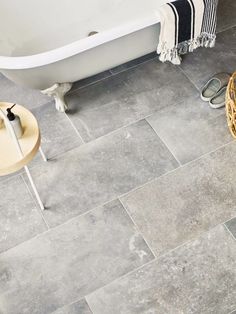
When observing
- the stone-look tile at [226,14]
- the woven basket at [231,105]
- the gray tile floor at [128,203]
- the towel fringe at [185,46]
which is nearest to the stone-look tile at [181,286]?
the gray tile floor at [128,203]

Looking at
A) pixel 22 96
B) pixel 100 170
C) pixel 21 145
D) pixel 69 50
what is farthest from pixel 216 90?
pixel 21 145

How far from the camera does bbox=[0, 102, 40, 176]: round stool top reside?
178 cm

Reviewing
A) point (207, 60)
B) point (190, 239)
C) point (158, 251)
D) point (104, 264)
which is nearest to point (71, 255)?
point (104, 264)

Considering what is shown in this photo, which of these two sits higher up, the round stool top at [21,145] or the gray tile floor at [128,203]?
the round stool top at [21,145]

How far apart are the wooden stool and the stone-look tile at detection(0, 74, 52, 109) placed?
59 cm

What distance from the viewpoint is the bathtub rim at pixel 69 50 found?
197 cm

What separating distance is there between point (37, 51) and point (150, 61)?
2.16ft

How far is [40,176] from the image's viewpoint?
7.40 ft

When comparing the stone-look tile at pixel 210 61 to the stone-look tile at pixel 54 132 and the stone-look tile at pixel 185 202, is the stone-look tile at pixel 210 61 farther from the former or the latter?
the stone-look tile at pixel 54 132

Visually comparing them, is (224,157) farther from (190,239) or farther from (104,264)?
(104,264)

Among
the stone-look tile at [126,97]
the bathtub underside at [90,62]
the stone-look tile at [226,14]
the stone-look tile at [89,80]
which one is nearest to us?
the bathtub underside at [90,62]

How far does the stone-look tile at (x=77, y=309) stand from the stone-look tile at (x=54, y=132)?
2.55ft

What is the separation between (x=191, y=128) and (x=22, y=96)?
963mm

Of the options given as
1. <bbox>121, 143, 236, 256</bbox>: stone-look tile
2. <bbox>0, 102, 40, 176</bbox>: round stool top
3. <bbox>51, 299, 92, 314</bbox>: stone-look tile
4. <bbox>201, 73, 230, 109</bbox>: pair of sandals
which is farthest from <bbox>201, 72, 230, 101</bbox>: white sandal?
<bbox>51, 299, 92, 314</bbox>: stone-look tile
